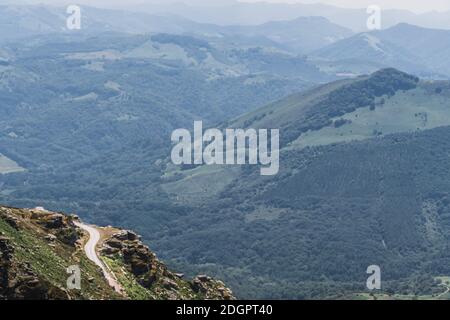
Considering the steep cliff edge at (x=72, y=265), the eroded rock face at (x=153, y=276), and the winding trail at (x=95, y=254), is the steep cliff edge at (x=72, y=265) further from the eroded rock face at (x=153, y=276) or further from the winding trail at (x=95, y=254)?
the winding trail at (x=95, y=254)

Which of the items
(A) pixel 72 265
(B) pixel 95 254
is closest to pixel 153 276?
(B) pixel 95 254

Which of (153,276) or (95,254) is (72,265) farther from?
(153,276)

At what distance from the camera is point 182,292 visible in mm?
98062

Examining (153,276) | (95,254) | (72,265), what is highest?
(72,265)

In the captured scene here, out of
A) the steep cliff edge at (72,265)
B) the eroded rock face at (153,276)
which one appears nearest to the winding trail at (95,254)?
the steep cliff edge at (72,265)

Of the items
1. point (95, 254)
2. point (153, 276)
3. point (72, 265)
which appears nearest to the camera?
point (72, 265)

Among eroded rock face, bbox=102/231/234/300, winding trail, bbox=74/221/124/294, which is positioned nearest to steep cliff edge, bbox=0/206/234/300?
eroded rock face, bbox=102/231/234/300

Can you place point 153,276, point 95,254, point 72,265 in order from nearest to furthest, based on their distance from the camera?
point 72,265 → point 153,276 → point 95,254

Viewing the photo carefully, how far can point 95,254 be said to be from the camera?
322ft

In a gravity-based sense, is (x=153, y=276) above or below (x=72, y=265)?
below

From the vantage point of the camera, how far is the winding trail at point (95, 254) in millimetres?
89938
